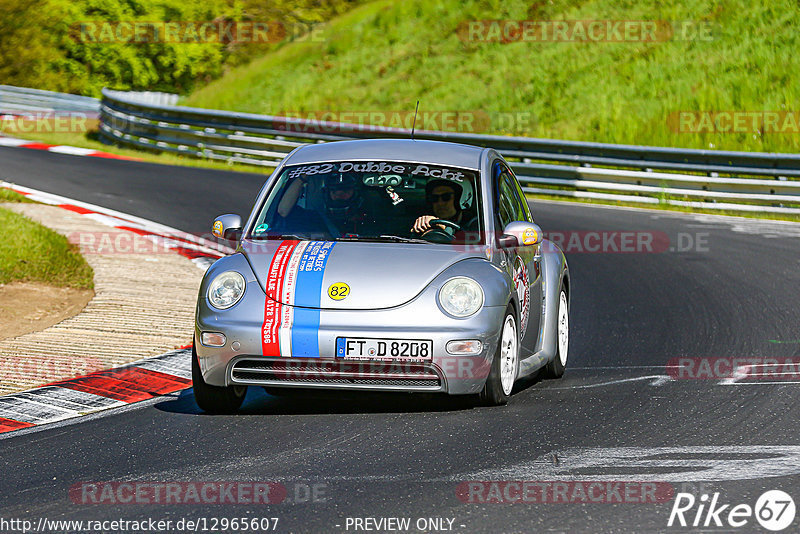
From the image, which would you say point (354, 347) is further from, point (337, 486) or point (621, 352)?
point (621, 352)

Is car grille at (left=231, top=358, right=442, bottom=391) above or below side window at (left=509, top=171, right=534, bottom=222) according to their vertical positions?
below

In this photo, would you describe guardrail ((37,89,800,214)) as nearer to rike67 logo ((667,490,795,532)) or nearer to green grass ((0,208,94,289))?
green grass ((0,208,94,289))

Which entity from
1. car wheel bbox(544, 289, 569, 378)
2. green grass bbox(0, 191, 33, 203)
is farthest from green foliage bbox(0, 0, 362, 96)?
car wheel bbox(544, 289, 569, 378)

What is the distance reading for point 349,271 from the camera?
649cm

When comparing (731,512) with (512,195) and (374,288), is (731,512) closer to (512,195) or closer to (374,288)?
(374,288)

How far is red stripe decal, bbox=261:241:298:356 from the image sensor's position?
634 cm

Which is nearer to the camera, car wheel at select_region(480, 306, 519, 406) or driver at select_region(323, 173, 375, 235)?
car wheel at select_region(480, 306, 519, 406)

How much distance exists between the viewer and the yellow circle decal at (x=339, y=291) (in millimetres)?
6391

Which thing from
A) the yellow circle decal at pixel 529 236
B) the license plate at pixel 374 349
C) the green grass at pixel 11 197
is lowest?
the green grass at pixel 11 197

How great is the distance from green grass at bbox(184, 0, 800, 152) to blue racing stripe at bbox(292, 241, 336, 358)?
708 inches

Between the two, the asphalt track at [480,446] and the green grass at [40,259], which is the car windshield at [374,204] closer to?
the asphalt track at [480,446]

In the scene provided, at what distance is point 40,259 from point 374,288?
6.16 metres

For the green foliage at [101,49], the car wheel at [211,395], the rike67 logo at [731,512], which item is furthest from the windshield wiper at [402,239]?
the green foliage at [101,49]

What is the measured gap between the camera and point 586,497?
4.80 meters
